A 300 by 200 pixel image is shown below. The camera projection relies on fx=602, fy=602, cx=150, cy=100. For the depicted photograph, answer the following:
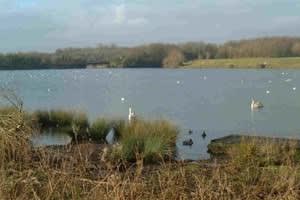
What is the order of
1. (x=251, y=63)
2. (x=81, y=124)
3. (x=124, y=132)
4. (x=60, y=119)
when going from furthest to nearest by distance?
(x=251, y=63) < (x=60, y=119) < (x=81, y=124) < (x=124, y=132)

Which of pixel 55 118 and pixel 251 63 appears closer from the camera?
pixel 55 118

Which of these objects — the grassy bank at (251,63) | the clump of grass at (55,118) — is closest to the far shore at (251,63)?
the grassy bank at (251,63)

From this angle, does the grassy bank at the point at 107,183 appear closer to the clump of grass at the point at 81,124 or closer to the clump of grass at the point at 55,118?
the clump of grass at the point at 81,124

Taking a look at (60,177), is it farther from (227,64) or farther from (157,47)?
(227,64)

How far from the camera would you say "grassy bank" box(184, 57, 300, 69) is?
149m

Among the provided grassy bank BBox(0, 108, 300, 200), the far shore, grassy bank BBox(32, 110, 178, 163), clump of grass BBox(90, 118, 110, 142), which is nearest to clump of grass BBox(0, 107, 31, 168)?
grassy bank BBox(0, 108, 300, 200)

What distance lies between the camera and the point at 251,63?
518 feet

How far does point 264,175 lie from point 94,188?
2.33 metres

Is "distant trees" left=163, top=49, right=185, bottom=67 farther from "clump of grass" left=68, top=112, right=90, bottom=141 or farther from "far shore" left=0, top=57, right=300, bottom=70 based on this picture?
"clump of grass" left=68, top=112, right=90, bottom=141

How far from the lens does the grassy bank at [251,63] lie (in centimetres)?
14912

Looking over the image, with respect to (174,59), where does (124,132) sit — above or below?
above

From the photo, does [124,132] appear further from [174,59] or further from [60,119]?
[174,59]

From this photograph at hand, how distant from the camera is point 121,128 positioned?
23.6 meters

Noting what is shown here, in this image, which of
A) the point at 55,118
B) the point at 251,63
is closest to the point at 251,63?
the point at 251,63
